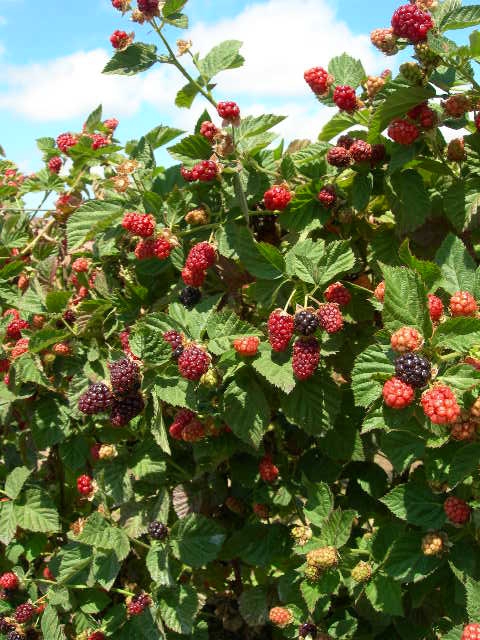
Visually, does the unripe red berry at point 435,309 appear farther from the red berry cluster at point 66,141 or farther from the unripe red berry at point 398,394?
the red berry cluster at point 66,141

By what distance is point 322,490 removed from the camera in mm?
2057

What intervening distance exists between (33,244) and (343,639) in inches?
89.4

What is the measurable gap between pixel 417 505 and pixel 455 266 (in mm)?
714

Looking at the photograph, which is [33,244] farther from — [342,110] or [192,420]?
[342,110]

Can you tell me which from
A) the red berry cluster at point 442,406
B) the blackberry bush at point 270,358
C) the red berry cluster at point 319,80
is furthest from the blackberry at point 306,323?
the red berry cluster at point 319,80

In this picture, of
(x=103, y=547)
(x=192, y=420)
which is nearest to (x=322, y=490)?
(x=192, y=420)

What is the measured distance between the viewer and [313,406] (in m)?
1.91

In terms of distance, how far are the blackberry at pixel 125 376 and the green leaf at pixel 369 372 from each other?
73 cm

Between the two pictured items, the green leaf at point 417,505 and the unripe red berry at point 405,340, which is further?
the green leaf at point 417,505

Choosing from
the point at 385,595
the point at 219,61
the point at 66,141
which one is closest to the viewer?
the point at 385,595

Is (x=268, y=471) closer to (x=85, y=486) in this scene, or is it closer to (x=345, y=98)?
(x=85, y=486)

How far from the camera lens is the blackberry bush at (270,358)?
162 centimetres

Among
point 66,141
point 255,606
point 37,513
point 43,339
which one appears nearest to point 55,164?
point 66,141

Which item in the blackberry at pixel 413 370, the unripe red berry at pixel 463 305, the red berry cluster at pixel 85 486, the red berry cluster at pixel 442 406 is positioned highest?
the unripe red berry at pixel 463 305
